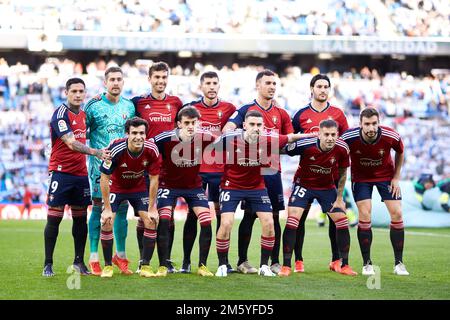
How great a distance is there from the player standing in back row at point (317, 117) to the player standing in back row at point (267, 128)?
21 cm

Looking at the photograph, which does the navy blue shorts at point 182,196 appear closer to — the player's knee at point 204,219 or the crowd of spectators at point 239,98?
the player's knee at point 204,219

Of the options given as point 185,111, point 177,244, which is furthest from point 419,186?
point 185,111

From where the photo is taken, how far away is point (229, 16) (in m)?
30.6

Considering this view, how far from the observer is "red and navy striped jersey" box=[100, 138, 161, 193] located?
9.66m

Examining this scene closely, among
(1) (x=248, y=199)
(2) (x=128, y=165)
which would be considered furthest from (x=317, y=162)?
(2) (x=128, y=165)

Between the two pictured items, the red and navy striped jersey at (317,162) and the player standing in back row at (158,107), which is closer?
the red and navy striped jersey at (317,162)

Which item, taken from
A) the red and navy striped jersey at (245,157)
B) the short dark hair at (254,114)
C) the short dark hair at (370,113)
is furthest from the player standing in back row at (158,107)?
the short dark hair at (370,113)

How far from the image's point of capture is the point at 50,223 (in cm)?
1006

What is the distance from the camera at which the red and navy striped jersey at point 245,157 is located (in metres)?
9.99

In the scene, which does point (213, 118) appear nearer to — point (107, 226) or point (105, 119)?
point (105, 119)

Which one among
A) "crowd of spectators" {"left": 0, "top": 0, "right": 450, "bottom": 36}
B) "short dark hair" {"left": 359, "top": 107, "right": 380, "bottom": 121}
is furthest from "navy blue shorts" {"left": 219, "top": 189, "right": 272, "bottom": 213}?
"crowd of spectators" {"left": 0, "top": 0, "right": 450, "bottom": 36}

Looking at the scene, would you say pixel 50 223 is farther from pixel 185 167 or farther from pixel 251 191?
pixel 251 191

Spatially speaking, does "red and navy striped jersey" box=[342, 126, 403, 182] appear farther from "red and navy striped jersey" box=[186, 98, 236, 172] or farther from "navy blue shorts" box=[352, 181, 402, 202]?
"red and navy striped jersey" box=[186, 98, 236, 172]

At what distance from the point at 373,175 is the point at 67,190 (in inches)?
146
